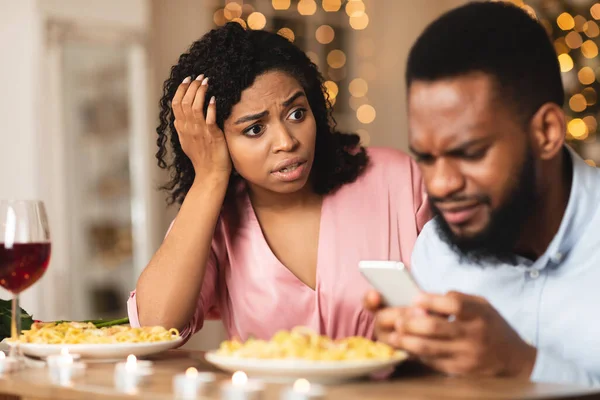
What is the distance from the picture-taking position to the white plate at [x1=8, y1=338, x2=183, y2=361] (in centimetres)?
135

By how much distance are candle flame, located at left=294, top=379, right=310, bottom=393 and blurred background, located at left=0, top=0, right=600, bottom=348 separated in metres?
2.47

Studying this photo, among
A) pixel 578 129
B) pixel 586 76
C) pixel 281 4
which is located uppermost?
pixel 281 4

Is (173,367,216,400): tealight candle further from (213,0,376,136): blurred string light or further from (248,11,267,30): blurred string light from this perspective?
(213,0,376,136): blurred string light

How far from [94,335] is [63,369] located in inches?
9.4

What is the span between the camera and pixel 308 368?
1.04 metres

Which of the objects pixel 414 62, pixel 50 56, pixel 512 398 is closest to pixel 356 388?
pixel 512 398

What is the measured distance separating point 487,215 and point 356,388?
0.28 m

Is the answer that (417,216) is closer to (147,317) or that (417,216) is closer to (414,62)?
(147,317)

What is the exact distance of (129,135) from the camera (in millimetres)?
4211

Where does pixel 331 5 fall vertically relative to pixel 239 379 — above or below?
above

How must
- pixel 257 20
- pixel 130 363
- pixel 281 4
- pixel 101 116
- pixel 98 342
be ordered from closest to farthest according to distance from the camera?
pixel 130 363 < pixel 98 342 < pixel 101 116 < pixel 257 20 < pixel 281 4

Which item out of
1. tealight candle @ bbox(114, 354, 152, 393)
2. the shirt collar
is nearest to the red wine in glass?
tealight candle @ bbox(114, 354, 152, 393)

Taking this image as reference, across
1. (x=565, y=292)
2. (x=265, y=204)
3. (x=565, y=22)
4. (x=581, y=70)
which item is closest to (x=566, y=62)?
(x=581, y=70)

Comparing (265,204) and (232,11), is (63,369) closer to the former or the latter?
(265,204)
